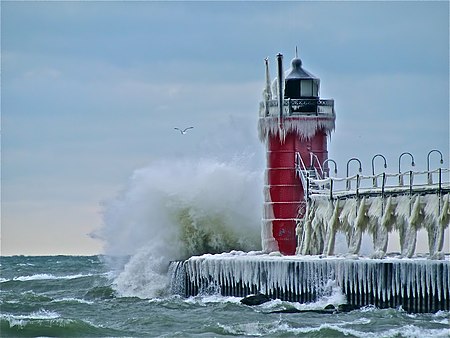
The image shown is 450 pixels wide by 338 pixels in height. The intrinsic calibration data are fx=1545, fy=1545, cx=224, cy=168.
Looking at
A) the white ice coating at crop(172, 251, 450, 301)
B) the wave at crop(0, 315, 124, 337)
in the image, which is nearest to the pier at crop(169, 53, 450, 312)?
the white ice coating at crop(172, 251, 450, 301)

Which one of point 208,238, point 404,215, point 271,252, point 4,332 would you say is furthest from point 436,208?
point 208,238

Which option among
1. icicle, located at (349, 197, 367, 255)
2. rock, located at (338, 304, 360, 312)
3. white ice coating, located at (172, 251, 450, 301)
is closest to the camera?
white ice coating, located at (172, 251, 450, 301)

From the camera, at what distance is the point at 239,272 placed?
2076 inches

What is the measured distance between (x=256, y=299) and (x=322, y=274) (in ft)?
8.95

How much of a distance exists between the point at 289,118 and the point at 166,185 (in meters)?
8.81

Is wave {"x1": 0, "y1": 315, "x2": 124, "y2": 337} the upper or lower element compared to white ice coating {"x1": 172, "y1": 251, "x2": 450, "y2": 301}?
lower

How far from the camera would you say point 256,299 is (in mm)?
50906

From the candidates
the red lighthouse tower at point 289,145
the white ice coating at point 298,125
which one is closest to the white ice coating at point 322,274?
the red lighthouse tower at point 289,145

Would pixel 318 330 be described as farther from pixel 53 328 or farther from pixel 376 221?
pixel 53 328

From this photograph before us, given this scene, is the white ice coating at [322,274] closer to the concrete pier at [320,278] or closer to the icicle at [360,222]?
the concrete pier at [320,278]

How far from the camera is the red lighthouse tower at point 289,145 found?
5569 cm

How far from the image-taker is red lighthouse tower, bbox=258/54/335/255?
55.7 m

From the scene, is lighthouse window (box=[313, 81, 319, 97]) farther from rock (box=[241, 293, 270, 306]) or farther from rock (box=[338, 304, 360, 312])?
rock (box=[338, 304, 360, 312])

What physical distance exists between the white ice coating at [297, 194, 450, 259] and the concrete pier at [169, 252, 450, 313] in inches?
34.8
